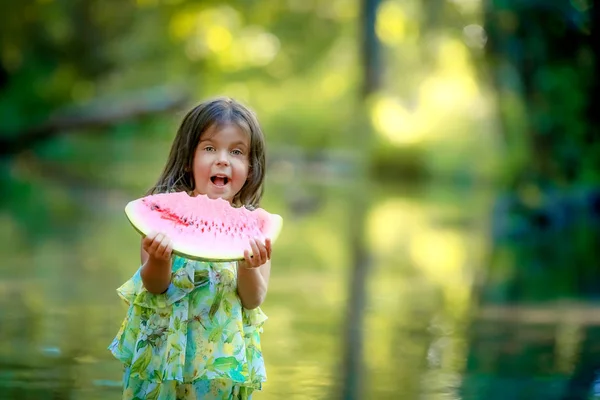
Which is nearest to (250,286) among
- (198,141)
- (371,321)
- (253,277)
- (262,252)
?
(253,277)

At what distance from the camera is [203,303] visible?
125 inches

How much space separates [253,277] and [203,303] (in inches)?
6.2

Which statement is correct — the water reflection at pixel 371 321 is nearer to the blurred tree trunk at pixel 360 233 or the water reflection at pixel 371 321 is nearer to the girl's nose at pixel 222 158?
the blurred tree trunk at pixel 360 233

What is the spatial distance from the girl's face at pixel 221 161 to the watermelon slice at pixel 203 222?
0.05 metres

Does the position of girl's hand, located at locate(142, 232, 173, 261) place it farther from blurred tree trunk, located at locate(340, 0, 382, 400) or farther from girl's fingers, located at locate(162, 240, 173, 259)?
blurred tree trunk, located at locate(340, 0, 382, 400)

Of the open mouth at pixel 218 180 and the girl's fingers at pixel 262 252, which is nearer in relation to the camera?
the girl's fingers at pixel 262 252

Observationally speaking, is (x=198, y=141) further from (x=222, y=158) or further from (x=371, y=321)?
(x=371, y=321)

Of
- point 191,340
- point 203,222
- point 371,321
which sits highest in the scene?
point 371,321

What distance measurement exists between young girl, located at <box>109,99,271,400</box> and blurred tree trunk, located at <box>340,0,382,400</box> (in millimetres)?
1335

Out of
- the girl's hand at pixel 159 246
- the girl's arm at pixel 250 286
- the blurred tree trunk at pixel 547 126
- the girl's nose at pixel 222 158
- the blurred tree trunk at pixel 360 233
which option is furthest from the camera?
the blurred tree trunk at pixel 547 126

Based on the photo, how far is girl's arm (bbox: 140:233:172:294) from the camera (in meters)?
3.05

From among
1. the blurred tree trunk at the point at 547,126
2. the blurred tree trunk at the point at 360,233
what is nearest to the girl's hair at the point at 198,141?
the blurred tree trunk at the point at 360,233

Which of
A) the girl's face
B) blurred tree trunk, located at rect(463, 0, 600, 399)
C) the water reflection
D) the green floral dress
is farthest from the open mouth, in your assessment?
blurred tree trunk, located at rect(463, 0, 600, 399)

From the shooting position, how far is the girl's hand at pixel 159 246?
305 centimetres
